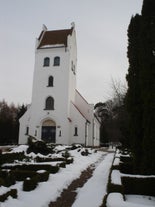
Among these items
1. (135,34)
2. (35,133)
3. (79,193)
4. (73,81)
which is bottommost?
(79,193)

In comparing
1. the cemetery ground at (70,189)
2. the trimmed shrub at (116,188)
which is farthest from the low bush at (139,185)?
the trimmed shrub at (116,188)

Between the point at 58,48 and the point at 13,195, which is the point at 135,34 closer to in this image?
the point at 13,195

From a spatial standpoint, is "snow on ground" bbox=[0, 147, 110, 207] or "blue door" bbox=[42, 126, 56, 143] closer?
"snow on ground" bbox=[0, 147, 110, 207]

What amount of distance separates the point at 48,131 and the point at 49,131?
6.0 inches

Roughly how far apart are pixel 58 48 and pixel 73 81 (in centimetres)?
598

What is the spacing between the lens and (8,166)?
12.6m

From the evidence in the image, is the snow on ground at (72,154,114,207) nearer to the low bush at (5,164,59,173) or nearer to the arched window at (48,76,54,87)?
the low bush at (5,164,59,173)

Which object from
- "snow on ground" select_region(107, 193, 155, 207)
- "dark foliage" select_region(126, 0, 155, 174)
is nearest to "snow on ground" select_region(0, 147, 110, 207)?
"snow on ground" select_region(107, 193, 155, 207)

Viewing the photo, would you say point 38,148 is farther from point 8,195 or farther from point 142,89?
point 8,195

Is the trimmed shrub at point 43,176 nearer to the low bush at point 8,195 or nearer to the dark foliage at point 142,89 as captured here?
the low bush at point 8,195

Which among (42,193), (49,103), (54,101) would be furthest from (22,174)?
(49,103)

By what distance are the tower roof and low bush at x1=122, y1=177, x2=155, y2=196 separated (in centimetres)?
3482

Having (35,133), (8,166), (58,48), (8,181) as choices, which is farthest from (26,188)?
(58,48)

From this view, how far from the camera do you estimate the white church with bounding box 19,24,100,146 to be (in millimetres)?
40062
